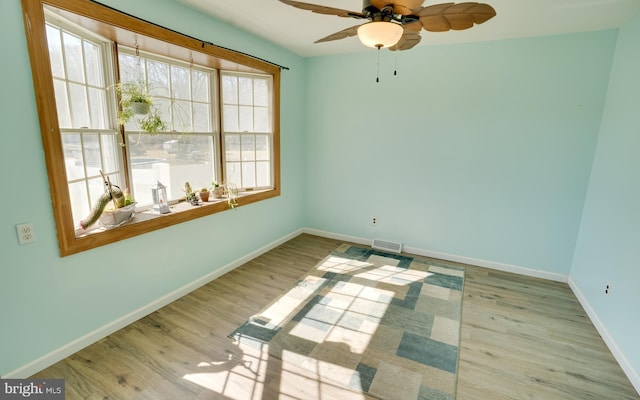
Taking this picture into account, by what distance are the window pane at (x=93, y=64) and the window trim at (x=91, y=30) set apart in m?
0.14

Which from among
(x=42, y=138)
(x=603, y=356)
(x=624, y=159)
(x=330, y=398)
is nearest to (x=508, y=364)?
→ (x=603, y=356)

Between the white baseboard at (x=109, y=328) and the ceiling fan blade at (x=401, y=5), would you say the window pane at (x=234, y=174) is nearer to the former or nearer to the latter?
the white baseboard at (x=109, y=328)

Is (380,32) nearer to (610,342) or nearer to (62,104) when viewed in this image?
(62,104)

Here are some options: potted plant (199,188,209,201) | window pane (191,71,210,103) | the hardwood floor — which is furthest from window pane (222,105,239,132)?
the hardwood floor

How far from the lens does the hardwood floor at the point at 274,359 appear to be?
1.97m

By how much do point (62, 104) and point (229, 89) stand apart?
1709 millimetres

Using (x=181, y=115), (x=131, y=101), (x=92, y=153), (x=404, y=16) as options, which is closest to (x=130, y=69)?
(x=131, y=101)

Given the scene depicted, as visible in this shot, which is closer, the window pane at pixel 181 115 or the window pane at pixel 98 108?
the window pane at pixel 98 108

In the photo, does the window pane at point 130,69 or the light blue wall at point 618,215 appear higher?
the window pane at point 130,69

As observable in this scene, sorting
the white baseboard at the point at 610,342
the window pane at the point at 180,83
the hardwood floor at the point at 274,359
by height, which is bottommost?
the hardwood floor at the point at 274,359

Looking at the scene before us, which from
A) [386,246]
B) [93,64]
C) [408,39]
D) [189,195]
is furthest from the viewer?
[386,246]

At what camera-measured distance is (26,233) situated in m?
1.92

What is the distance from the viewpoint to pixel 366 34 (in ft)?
5.65
